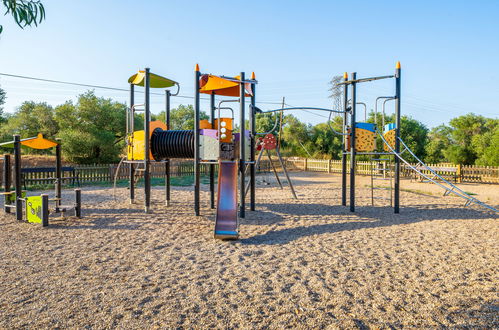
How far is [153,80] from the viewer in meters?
9.27

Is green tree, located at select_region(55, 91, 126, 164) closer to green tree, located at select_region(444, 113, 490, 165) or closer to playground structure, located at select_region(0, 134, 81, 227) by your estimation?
playground structure, located at select_region(0, 134, 81, 227)

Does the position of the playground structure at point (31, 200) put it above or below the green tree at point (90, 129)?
below

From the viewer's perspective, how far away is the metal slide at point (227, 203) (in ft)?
20.1

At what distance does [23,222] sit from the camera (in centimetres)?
743

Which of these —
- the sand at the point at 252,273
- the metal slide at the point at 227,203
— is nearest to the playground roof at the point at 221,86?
the metal slide at the point at 227,203

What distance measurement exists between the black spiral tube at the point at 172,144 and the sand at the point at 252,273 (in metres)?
1.75

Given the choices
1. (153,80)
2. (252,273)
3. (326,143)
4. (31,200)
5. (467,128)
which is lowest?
(252,273)

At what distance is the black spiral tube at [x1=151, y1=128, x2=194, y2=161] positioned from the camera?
27.8 ft

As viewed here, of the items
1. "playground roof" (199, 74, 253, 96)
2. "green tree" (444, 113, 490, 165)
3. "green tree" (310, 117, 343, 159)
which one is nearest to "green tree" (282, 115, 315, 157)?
"green tree" (310, 117, 343, 159)

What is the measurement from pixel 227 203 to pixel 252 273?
8.40 feet

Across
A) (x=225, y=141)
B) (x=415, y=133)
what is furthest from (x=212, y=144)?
(x=415, y=133)

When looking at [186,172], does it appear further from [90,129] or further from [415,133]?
[415,133]

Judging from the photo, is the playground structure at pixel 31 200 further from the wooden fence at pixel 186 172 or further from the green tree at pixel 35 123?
the green tree at pixel 35 123

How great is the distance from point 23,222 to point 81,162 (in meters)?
18.5
